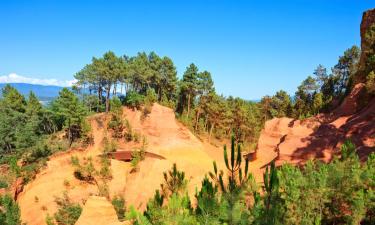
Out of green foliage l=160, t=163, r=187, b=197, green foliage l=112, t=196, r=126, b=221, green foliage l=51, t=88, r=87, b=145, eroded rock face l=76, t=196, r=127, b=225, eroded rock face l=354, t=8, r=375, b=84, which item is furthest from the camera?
green foliage l=51, t=88, r=87, b=145

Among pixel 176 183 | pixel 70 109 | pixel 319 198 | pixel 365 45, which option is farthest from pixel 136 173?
pixel 365 45

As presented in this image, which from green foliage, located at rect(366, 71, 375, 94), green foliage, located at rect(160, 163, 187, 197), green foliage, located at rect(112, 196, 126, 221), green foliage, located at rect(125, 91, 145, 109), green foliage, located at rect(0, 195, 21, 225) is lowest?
green foliage, located at rect(0, 195, 21, 225)

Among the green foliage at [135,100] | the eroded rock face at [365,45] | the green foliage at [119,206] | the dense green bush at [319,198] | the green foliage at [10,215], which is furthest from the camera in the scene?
the green foliage at [135,100]

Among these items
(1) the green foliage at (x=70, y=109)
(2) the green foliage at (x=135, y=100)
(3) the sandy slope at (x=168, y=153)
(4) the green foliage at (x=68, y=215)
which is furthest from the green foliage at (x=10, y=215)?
(2) the green foliage at (x=135, y=100)

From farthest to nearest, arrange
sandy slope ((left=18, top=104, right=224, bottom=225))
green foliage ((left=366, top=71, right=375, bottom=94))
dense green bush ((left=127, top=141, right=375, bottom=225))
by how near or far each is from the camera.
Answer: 1. sandy slope ((left=18, top=104, right=224, bottom=225))
2. green foliage ((left=366, top=71, right=375, bottom=94))
3. dense green bush ((left=127, top=141, right=375, bottom=225))

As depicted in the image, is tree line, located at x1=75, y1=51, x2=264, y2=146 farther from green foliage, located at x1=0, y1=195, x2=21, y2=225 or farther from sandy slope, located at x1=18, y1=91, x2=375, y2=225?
green foliage, located at x1=0, y1=195, x2=21, y2=225

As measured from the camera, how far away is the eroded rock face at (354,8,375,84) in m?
33.7

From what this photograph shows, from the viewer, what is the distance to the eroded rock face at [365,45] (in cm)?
3372

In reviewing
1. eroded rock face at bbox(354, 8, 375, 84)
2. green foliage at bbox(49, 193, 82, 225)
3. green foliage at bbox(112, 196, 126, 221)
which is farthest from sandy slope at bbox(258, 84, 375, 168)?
green foliage at bbox(49, 193, 82, 225)

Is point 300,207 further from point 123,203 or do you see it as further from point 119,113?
point 119,113

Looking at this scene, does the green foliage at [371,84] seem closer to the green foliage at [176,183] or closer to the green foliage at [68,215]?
the green foliage at [176,183]

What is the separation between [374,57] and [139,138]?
108 ft

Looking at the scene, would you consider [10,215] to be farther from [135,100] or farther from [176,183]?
[135,100]

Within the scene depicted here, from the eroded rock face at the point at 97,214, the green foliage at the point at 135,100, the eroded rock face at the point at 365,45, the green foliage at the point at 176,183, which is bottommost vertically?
the eroded rock face at the point at 97,214
